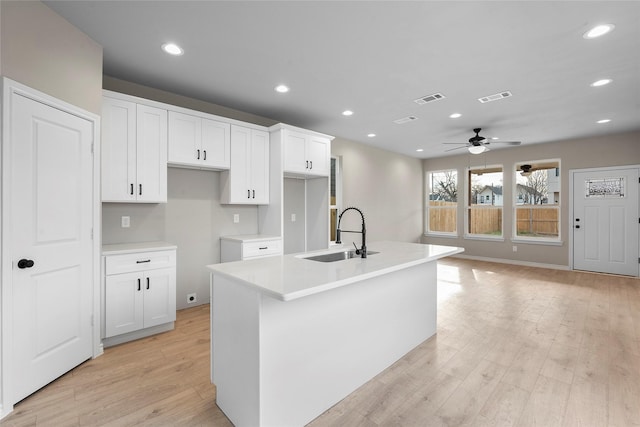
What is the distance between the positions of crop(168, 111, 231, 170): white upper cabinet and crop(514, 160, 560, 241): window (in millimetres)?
6595

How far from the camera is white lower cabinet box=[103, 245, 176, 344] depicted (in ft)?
8.98

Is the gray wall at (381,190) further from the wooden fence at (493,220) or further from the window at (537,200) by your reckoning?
the window at (537,200)

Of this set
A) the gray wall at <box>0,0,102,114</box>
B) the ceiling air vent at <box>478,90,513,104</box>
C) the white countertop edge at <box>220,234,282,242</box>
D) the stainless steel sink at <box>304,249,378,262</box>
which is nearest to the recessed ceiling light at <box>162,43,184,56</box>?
the gray wall at <box>0,0,102,114</box>

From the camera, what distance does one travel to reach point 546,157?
6.51 metres

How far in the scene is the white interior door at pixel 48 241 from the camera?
1959mm

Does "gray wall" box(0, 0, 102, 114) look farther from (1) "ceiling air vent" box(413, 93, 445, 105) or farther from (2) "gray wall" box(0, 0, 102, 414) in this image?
(1) "ceiling air vent" box(413, 93, 445, 105)

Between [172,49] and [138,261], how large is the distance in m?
1.98

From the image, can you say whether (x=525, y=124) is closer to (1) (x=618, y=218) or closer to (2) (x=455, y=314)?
(1) (x=618, y=218)

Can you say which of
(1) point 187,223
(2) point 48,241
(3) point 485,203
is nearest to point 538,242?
(3) point 485,203

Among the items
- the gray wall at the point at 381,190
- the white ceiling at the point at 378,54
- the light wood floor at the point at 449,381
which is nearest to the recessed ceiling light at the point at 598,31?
the white ceiling at the point at 378,54

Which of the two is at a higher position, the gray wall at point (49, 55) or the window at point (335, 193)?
the gray wall at point (49, 55)

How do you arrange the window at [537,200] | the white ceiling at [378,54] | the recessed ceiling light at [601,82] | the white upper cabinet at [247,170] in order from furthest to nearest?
1. the window at [537,200]
2. the white upper cabinet at [247,170]
3. the recessed ceiling light at [601,82]
4. the white ceiling at [378,54]

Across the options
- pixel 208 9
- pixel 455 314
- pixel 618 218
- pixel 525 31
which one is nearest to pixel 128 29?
pixel 208 9

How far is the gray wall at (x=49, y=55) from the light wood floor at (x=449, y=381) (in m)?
2.16
